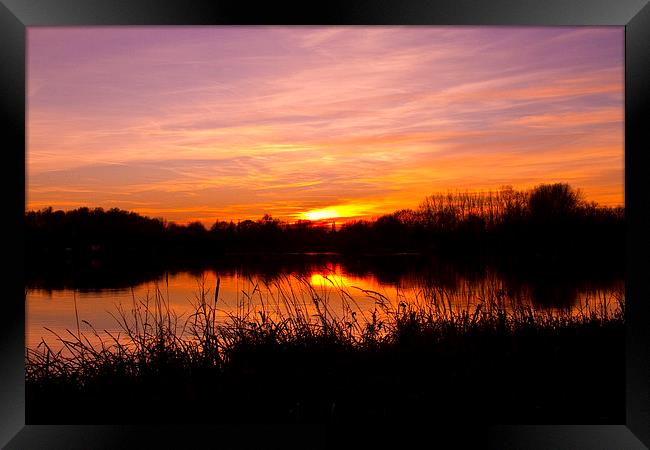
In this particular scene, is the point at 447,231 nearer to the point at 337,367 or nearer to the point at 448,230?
the point at 448,230

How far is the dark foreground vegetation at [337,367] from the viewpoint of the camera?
8.50 ft

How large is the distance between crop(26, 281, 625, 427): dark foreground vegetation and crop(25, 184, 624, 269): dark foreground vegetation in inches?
87.6

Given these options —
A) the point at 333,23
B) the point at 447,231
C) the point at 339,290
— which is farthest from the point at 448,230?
the point at 333,23

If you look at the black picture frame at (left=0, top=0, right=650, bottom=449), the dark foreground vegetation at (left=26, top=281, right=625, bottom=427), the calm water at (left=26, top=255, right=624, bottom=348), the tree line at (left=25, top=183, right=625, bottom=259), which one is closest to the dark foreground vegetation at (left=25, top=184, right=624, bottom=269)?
the tree line at (left=25, top=183, right=625, bottom=259)

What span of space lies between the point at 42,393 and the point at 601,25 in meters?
3.18

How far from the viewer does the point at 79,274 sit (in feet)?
45.0

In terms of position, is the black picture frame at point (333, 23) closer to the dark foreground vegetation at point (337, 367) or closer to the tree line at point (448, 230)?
the dark foreground vegetation at point (337, 367)

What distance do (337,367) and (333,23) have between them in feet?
5.59

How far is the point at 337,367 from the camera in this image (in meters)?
2.88

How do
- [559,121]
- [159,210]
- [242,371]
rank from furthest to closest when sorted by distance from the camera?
1. [159,210]
2. [559,121]
3. [242,371]

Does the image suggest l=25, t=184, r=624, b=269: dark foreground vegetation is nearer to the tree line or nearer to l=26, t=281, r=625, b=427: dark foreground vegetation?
the tree line

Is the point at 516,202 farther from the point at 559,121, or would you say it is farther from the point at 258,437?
the point at 258,437

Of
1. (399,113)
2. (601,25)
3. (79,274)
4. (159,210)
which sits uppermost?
(399,113)

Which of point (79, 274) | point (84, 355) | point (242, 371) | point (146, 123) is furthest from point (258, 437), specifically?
point (79, 274)
